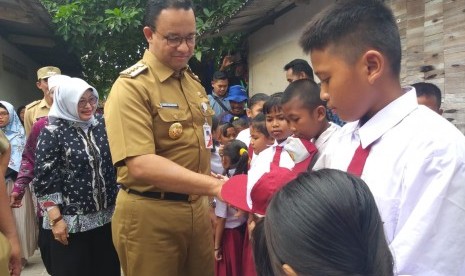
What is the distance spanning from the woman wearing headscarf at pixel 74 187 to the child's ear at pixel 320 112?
1423 millimetres

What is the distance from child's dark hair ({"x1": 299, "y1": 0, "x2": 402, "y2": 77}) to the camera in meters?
Answer: 1.33

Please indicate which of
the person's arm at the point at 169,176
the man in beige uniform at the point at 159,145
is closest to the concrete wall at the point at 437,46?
the man in beige uniform at the point at 159,145

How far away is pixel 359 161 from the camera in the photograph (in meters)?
1.33

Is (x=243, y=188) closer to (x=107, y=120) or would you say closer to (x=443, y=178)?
(x=443, y=178)

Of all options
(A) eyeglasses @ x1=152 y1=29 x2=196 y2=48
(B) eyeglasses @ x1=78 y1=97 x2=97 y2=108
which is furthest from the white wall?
(A) eyeglasses @ x1=152 y1=29 x2=196 y2=48

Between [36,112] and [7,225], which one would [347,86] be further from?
[36,112]

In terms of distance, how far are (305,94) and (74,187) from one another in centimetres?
153

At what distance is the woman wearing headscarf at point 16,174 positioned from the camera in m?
5.03

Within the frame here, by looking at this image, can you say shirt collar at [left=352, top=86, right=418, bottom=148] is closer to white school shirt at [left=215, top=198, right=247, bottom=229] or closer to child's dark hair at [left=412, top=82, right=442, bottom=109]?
child's dark hair at [left=412, top=82, right=442, bottom=109]

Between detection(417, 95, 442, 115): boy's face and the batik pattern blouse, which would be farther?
detection(417, 95, 442, 115): boy's face

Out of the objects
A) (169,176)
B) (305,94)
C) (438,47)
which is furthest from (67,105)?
(438,47)

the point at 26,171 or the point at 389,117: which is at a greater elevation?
the point at 389,117

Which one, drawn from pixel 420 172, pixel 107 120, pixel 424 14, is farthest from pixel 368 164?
pixel 424 14

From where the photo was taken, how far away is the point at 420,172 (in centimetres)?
114
